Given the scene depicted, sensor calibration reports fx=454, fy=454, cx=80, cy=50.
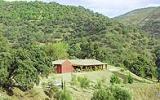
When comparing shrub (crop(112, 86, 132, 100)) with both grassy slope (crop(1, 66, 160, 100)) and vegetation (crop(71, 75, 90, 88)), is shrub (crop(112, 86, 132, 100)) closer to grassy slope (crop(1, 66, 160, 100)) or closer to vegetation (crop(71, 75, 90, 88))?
grassy slope (crop(1, 66, 160, 100))

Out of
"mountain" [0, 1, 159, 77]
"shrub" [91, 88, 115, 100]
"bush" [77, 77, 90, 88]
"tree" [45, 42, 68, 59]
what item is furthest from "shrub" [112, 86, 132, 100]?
"mountain" [0, 1, 159, 77]

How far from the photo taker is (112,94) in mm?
59031

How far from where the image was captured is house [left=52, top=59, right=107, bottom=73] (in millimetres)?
82312

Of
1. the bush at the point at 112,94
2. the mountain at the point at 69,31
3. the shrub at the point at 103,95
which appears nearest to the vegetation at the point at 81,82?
the bush at the point at 112,94

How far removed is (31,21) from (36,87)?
115 m

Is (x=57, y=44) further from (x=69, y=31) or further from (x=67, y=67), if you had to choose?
(x=69, y=31)

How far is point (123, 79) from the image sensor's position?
83.5m

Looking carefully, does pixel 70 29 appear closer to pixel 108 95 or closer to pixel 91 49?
pixel 91 49

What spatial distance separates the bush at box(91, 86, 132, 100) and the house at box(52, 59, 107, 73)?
2340 cm

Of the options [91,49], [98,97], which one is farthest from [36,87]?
[91,49]

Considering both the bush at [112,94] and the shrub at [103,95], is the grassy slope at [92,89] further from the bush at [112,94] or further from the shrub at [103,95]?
the shrub at [103,95]

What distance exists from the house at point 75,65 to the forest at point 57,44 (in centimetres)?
209

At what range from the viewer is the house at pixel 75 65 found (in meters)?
82.3

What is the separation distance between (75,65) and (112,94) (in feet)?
90.5
